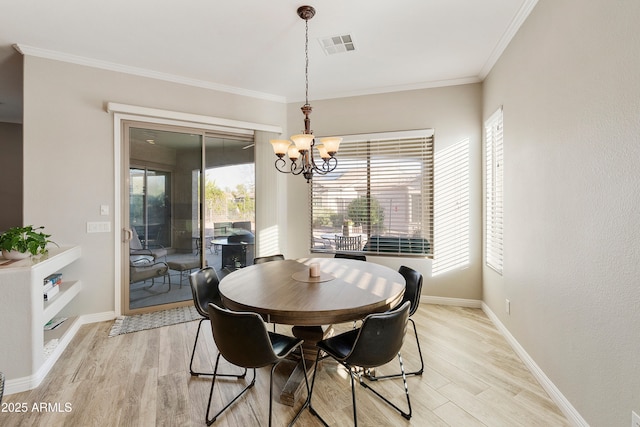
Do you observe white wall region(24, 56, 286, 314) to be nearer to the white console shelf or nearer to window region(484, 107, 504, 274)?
the white console shelf

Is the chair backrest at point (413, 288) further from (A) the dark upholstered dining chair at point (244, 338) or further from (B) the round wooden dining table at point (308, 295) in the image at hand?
(A) the dark upholstered dining chair at point (244, 338)

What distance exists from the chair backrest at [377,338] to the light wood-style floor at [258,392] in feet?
1.55

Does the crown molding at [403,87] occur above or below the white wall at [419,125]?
above

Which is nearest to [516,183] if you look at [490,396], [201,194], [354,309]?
[490,396]

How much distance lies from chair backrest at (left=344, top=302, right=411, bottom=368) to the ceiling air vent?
252cm

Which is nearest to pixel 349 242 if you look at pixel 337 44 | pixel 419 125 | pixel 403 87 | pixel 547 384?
→ pixel 419 125

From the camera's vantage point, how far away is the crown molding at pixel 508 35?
2398mm

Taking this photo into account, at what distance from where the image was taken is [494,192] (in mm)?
3387

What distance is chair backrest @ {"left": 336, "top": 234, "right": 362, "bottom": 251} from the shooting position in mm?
4238

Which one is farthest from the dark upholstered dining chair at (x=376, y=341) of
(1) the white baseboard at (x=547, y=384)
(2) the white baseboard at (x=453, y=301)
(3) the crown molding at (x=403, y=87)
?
(3) the crown molding at (x=403, y=87)

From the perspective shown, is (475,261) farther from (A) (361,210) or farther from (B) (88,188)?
(B) (88,188)

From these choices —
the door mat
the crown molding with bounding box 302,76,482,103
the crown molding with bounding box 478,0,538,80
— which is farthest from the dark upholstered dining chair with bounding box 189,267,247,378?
the crown molding with bounding box 478,0,538,80

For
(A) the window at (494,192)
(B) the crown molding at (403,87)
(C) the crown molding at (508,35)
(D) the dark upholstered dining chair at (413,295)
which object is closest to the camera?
(D) the dark upholstered dining chair at (413,295)

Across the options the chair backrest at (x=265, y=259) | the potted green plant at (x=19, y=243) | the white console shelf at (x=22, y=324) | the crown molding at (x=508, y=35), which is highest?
the crown molding at (x=508, y=35)
